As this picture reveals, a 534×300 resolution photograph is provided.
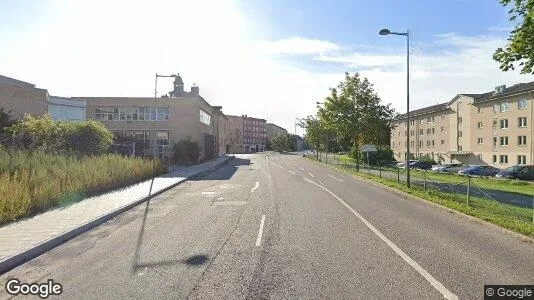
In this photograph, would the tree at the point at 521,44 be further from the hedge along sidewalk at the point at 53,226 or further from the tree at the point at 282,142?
the tree at the point at 282,142

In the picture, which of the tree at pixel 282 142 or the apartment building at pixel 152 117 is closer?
the apartment building at pixel 152 117

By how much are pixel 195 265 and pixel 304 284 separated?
2.00 meters

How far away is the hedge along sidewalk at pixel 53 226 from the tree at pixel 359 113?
23456 millimetres

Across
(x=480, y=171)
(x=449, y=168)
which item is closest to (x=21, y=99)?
(x=449, y=168)

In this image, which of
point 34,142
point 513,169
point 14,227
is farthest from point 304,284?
Answer: point 513,169

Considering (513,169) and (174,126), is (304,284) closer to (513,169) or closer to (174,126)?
(513,169)

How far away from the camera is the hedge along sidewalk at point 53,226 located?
7371 mm

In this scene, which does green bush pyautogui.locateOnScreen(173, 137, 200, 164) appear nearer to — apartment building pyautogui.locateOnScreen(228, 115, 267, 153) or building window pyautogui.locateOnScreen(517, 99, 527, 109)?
building window pyautogui.locateOnScreen(517, 99, 527, 109)

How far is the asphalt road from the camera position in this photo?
555 centimetres

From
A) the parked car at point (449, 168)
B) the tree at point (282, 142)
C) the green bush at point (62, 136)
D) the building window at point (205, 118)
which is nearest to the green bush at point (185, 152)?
the building window at point (205, 118)

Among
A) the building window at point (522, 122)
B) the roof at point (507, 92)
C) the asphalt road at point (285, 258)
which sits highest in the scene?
the roof at point (507, 92)

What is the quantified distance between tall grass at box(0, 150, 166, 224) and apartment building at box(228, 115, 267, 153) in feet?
413

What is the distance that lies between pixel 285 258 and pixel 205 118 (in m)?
51.6

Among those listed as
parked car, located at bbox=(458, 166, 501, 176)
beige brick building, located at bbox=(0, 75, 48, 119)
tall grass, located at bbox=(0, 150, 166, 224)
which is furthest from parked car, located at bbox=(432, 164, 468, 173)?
beige brick building, located at bbox=(0, 75, 48, 119)
